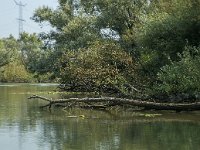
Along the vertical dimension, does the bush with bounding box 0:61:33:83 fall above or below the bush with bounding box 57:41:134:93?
above

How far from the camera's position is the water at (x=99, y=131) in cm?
1234

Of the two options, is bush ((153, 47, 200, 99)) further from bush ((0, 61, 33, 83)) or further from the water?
bush ((0, 61, 33, 83))

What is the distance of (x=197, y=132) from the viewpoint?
Result: 14711 millimetres

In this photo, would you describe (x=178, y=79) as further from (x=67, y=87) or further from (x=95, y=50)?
(x=67, y=87)

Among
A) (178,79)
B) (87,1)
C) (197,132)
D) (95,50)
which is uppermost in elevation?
(87,1)

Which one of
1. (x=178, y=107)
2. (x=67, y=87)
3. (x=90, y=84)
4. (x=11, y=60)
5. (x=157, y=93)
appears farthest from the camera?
(x=11, y=60)

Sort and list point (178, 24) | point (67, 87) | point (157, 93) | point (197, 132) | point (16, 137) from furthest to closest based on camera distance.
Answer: point (67, 87) → point (178, 24) → point (157, 93) → point (197, 132) → point (16, 137)

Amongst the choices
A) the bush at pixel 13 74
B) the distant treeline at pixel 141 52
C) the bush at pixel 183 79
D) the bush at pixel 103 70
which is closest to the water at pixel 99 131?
the bush at pixel 183 79

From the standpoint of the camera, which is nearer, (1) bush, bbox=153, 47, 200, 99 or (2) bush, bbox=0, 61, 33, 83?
(1) bush, bbox=153, 47, 200, 99

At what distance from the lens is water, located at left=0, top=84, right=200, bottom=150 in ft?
40.5

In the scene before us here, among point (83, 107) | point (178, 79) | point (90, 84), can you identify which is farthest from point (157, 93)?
point (90, 84)

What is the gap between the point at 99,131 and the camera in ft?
48.8

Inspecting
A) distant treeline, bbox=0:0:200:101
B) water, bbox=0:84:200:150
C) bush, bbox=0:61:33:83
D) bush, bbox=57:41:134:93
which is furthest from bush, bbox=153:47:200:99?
bush, bbox=0:61:33:83

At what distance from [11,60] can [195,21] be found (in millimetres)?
93191
